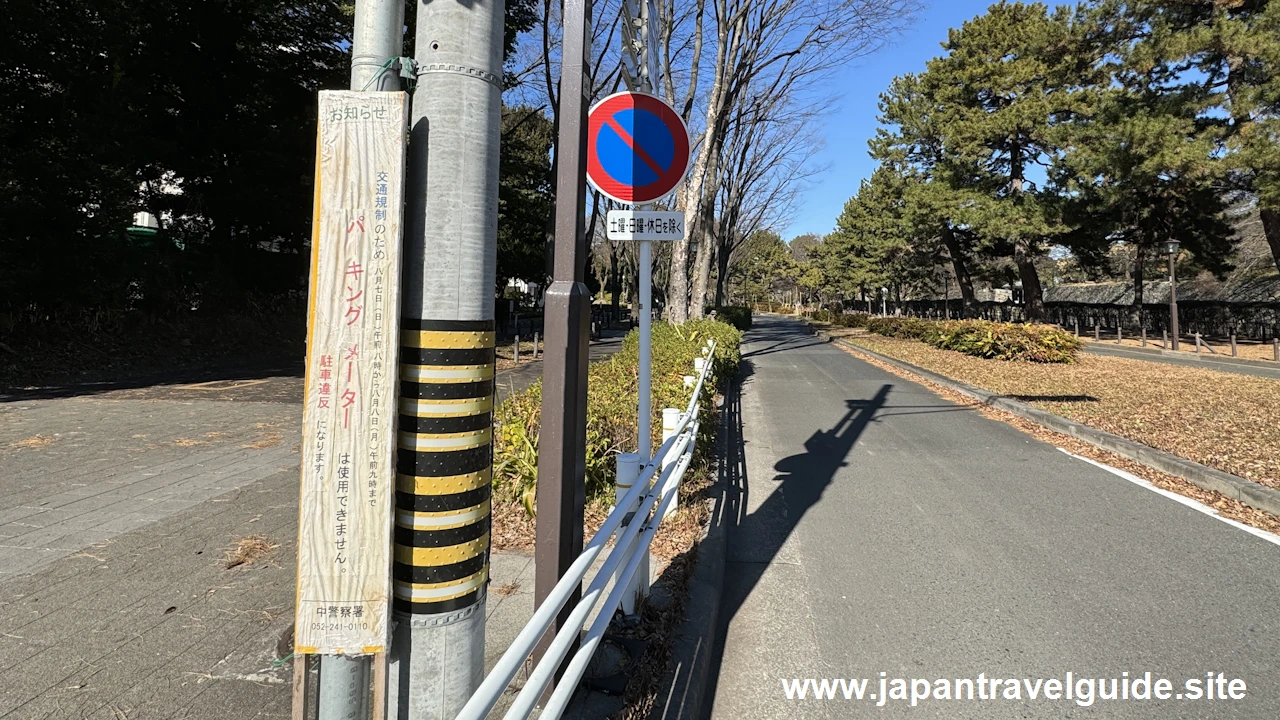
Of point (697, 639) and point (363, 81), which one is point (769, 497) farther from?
point (363, 81)

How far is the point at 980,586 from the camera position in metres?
3.84

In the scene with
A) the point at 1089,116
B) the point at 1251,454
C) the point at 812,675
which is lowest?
the point at 812,675

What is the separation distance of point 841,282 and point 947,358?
36.8 metres

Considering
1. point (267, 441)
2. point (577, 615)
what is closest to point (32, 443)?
point (267, 441)

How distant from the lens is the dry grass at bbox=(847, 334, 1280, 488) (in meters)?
6.62

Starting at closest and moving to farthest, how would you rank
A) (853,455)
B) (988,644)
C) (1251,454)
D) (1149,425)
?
(988,644)
(1251,454)
(853,455)
(1149,425)

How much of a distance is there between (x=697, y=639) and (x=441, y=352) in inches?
80.7

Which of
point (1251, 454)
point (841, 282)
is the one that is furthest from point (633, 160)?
point (841, 282)

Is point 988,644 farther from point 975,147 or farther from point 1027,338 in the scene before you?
point 975,147

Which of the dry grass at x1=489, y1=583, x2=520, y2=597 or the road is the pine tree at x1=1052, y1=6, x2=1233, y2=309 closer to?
the road

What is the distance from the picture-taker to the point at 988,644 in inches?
125

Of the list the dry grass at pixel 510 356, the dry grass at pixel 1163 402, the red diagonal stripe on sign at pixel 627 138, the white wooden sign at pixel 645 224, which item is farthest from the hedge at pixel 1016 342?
the red diagonal stripe on sign at pixel 627 138

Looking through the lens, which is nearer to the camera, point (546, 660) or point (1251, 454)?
point (546, 660)

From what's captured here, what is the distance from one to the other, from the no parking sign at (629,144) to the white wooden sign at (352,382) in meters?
1.68
